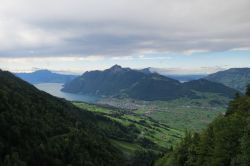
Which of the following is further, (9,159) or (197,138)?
(9,159)

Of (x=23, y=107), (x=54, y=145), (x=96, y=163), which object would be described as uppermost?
(x=23, y=107)

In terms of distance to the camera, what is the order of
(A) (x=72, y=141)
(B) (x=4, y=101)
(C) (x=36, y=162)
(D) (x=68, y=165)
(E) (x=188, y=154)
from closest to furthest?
(E) (x=188, y=154) < (C) (x=36, y=162) < (D) (x=68, y=165) < (B) (x=4, y=101) < (A) (x=72, y=141)

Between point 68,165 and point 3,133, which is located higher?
point 3,133

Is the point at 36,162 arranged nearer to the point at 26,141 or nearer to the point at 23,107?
the point at 26,141

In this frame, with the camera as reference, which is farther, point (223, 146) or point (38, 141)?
point (38, 141)

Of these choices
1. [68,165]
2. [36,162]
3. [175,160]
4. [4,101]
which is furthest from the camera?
[4,101]

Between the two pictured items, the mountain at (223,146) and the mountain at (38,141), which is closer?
the mountain at (223,146)

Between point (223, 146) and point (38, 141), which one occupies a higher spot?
point (223, 146)

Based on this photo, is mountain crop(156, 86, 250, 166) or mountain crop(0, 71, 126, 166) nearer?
mountain crop(156, 86, 250, 166)

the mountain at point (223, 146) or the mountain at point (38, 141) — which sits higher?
the mountain at point (223, 146)

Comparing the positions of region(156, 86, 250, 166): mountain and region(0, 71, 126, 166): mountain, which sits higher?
region(156, 86, 250, 166): mountain

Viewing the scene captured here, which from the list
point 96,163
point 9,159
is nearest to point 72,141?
point 96,163
